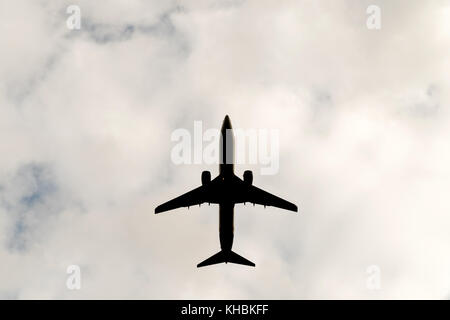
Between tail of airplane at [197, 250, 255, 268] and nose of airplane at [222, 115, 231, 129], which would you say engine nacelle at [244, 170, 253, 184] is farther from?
tail of airplane at [197, 250, 255, 268]

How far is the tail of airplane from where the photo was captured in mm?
64375

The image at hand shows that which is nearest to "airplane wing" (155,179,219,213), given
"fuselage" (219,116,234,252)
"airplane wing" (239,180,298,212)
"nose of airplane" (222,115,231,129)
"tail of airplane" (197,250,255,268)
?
"fuselage" (219,116,234,252)

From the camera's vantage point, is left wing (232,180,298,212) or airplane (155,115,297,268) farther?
left wing (232,180,298,212)

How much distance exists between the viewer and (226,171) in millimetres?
56500

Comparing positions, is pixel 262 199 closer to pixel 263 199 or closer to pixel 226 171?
pixel 263 199

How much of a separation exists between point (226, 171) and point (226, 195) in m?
4.50

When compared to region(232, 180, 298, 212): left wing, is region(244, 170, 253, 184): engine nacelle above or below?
above

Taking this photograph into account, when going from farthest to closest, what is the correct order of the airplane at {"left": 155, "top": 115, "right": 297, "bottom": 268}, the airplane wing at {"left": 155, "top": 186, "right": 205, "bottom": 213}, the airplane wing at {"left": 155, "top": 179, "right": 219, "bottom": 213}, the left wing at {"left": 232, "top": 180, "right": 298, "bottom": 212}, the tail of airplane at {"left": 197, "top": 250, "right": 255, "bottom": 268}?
1. the tail of airplane at {"left": 197, "top": 250, "right": 255, "bottom": 268}
2. the airplane wing at {"left": 155, "top": 186, "right": 205, "bottom": 213}
3. the left wing at {"left": 232, "top": 180, "right": 298, "bottom": 212}
4. the airplane wing at {"left": 155, "top": 179, "right": 219, "bottom": 213}
5. the airplane at {"left": 155, "top": 115, "right": 297, "bottom": 268}

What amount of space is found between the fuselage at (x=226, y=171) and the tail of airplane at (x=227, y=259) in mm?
3549

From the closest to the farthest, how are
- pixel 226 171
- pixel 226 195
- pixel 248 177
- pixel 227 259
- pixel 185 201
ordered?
pixel 226 171 → pixel 248 177 → pixel 226 195 → pixel 185 201 → pixel 227 259

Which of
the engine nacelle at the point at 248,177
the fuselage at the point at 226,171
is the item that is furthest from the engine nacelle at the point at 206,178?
the engine nacelle at the point at 248,177

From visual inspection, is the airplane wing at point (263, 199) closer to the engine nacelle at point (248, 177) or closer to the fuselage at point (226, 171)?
the engine nacelle at point (248, 177)

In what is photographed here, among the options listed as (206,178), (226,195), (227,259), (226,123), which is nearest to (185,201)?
(206,178)
